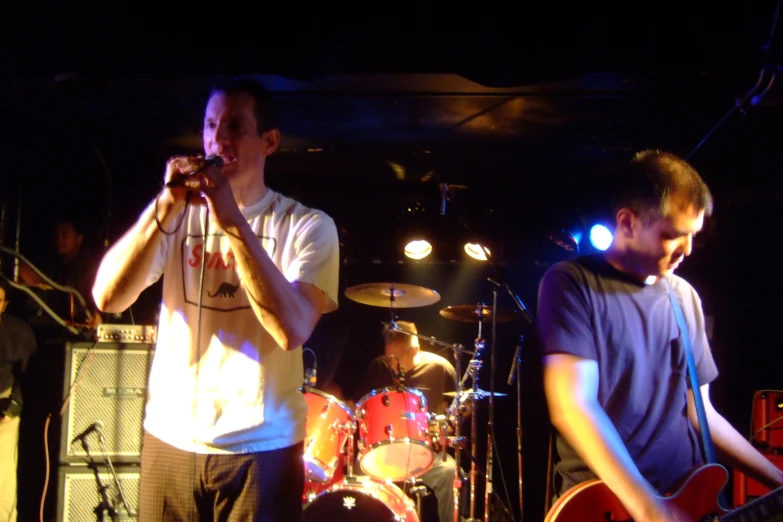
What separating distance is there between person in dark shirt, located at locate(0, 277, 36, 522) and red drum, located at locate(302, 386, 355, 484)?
7.24 ft

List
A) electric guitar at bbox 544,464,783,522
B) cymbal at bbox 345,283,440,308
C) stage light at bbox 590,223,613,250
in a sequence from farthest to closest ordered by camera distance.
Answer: cymbal at bbox 345,283,440,308, stage light at bbox 590,223,613,250, electric guitar at bbox 544,464,783,522

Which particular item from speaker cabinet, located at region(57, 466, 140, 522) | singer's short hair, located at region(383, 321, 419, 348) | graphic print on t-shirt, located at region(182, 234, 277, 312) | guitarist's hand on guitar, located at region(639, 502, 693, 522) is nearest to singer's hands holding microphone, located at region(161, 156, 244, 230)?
graphic print on t-shirt, located at region(182, 234, 277, 312)

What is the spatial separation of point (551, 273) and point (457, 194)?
4.00 meters

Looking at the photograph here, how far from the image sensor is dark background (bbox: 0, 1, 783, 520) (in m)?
3.69

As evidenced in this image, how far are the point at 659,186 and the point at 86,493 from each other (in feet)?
12.3

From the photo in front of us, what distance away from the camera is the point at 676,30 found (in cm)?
366

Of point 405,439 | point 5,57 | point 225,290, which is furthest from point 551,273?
point 5,57

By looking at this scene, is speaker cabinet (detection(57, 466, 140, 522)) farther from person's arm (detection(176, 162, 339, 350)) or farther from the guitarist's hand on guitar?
the guitarist's hand on guitar

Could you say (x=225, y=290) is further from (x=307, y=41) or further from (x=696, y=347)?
(x=307, y=41)

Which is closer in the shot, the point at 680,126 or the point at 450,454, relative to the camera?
the point at 680,126

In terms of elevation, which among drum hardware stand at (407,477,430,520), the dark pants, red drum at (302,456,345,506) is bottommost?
drum hardware stand at (407,477,430,520)

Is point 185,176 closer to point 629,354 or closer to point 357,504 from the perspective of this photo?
point 629,354

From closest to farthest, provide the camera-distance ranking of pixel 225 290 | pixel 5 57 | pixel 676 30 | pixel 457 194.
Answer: pixel 225 290, pixel 676 30, pixel 5 57, pixel 457 194

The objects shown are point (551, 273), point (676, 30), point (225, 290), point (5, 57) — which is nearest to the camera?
point (225, 290)
